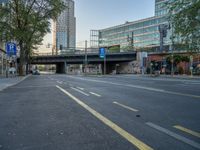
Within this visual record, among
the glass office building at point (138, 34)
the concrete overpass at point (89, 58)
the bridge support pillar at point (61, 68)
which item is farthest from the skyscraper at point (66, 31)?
the glass office building at point (138, 34)

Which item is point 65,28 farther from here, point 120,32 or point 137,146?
point 137,146

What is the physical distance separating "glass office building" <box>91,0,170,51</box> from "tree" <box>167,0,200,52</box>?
89263 millimetres

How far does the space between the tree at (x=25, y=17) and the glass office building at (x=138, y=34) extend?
214 feet

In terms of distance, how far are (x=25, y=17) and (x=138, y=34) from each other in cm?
9297

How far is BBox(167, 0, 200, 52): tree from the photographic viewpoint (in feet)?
55.3

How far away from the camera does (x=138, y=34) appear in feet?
425

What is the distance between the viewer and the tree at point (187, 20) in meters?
16.9

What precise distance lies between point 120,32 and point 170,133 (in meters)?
136

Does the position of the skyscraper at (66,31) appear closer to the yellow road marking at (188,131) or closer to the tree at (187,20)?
the tree at (187,20)

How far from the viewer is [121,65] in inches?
3519

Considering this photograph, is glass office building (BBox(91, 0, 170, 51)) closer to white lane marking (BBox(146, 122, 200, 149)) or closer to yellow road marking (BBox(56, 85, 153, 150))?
yellow road marking (BBox(56, 85, 153, 150))

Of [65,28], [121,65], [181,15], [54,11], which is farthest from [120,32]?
[181,15]

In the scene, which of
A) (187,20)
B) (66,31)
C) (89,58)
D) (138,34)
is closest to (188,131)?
(187,20)

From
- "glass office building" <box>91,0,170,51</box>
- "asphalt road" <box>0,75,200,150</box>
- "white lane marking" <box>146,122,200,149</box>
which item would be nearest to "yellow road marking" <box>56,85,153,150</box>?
"asphalt road" <box>0,75,200,150</box>
